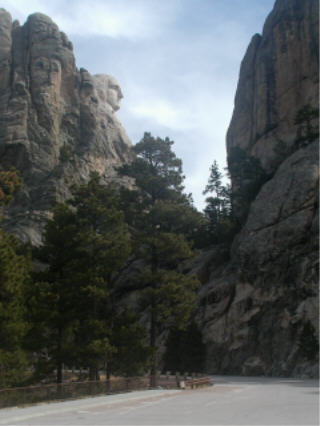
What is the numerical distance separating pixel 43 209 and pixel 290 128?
40369mm

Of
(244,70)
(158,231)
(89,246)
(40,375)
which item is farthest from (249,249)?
(244,70)

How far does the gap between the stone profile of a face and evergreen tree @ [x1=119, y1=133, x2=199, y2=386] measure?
267 feet

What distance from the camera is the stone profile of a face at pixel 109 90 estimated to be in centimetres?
11630

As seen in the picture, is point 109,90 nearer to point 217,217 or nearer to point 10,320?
point 217,217

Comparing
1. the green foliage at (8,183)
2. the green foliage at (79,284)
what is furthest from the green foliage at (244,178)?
the green foliage at (8,183)

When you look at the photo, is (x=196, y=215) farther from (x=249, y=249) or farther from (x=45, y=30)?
(x=45, y=30)

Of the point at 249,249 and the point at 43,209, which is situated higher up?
the point at 43,209

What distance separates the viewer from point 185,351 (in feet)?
141

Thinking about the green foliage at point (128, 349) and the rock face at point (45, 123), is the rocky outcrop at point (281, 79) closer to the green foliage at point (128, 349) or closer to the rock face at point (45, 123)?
the rock face at point (45, 123)

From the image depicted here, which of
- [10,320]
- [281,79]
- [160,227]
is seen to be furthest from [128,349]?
[281,79]

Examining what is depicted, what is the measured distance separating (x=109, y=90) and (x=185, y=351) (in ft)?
303

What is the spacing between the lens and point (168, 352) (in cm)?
4397

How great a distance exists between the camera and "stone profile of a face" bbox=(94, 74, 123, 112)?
116m

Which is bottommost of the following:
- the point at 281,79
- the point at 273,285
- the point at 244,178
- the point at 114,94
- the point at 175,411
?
the point at 175,411
